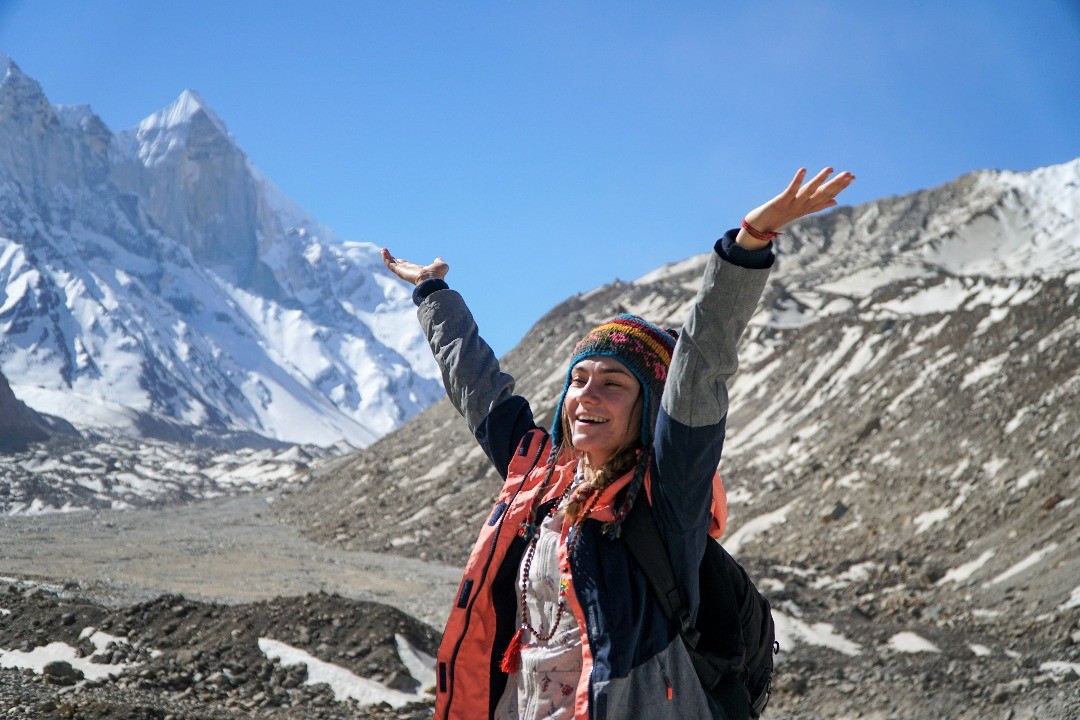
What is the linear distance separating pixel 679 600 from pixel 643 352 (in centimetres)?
67

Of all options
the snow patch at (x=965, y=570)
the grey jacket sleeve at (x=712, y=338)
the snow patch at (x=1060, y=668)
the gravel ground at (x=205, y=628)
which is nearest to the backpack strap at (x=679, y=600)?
the grey jacket sleeve at (x=712, y=338)

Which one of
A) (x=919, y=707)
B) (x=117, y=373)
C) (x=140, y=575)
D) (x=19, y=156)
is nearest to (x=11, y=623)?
(x=919, y=707)

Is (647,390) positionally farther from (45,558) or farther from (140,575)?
(45,558)

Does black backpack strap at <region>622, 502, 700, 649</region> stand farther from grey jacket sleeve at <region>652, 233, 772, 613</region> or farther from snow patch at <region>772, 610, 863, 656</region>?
snow patch at <region>772, 610, 863, 656</region>

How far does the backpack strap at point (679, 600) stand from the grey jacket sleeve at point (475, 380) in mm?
731

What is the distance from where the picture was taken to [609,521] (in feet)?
8.44

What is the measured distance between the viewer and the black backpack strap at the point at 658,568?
8.14 feet

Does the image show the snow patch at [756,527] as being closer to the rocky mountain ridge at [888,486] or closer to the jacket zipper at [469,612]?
the rocky mountain ridge at [888,486]

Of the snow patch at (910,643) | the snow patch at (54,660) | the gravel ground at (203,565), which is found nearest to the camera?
the snow patch at (54,660)

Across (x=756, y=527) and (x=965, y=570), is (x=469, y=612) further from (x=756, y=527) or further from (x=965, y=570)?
(x=756, y=527)

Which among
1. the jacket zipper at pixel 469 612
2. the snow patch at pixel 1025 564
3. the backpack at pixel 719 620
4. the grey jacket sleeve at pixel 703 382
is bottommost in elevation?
the snow patch at pixel 1025 564

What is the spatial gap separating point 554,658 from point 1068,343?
24078 millimetres

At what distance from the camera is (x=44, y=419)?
8219cm

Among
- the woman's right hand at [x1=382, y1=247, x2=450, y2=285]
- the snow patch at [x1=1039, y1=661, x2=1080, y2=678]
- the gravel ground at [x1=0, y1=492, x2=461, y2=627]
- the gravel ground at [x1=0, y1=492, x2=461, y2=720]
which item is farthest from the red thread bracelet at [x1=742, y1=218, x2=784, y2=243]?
the gravel ground at [x1=0, y1=492, x2=461, y2=627]
